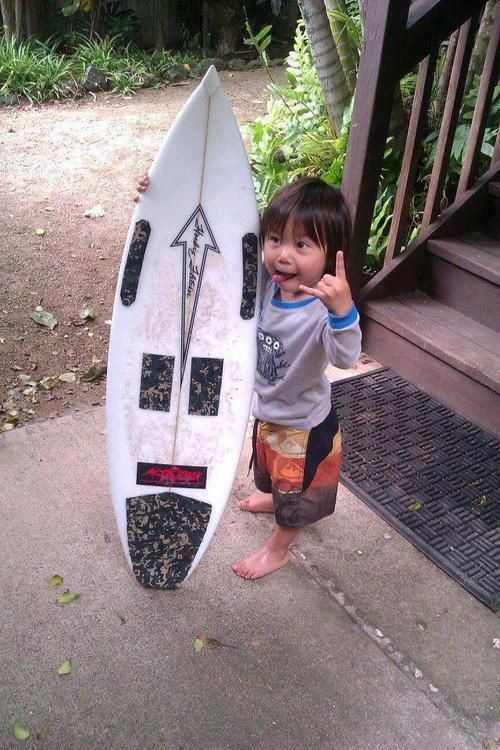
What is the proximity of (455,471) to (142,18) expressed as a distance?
8312 mm

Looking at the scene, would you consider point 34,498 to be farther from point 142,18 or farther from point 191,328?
point 142,18

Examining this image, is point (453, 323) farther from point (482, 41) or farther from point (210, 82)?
point (482, 41)

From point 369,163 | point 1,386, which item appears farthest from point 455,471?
point 1,386

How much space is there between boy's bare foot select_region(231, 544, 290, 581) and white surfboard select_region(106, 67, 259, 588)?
5.4 inches

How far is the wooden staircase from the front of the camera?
9.90 ft

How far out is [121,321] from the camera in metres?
2.26

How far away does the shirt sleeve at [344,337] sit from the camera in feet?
5.69

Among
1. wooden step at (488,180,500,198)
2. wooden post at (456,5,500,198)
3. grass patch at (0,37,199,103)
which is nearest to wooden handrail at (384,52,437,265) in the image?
wooden post at (456,5,500,198)

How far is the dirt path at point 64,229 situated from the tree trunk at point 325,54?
159 cm

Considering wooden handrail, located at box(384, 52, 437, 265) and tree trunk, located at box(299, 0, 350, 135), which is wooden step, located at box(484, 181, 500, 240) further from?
tree trunk, located at box(299, 0, 350, 135)

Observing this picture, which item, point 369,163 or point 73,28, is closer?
point 369,163

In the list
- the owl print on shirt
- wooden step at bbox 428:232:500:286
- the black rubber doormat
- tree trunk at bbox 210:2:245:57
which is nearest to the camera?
the owl print on shirt

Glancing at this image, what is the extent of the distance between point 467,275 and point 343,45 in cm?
177

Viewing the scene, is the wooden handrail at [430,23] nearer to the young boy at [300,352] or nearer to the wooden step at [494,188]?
the wooden step at [494,188]
